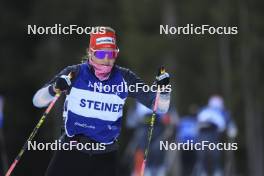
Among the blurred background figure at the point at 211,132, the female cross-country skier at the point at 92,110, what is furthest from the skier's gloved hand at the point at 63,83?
the blurred background figure at the point at 211,132

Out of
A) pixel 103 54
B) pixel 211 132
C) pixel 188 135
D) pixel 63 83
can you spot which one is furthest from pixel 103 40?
pixel 188 135

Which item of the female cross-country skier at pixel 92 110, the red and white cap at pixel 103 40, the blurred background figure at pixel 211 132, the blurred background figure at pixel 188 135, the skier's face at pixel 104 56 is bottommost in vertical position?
the female cross-country skier at pixel 92 110

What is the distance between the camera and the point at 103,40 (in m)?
6.69

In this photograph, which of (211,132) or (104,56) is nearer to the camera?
(104,56)

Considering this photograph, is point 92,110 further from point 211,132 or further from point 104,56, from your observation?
point 211,132

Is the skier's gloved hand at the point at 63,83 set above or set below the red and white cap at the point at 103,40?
below

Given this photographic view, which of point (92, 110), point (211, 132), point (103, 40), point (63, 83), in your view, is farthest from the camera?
point (211, 132)

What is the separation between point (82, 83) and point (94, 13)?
24267mm

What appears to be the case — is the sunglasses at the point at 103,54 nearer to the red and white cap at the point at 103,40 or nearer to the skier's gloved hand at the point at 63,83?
the red and white cap at the point at 103,40

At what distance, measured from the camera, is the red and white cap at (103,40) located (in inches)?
261

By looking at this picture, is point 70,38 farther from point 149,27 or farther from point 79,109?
point 79,109

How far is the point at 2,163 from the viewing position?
13.3 metres

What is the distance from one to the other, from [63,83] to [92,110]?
13.0 inches

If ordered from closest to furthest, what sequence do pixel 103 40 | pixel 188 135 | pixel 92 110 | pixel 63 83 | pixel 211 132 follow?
pixel 63 83
pixel 92 110
pixel 103 40
pixel 211 132
pixel 188 135
